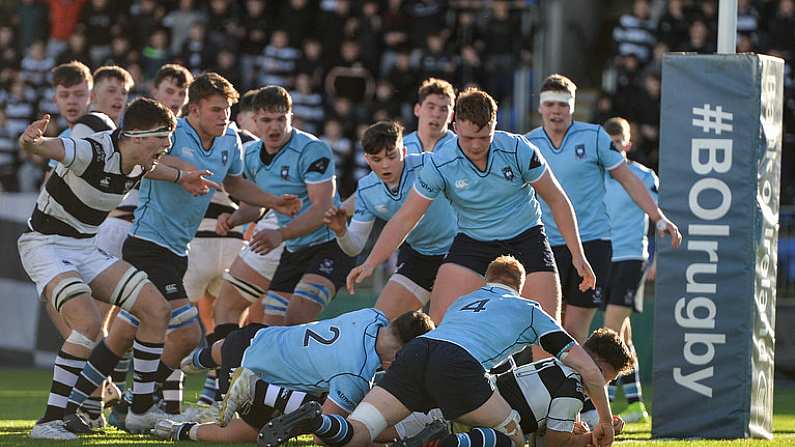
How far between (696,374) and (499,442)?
2.08 m

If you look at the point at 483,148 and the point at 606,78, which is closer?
the point at 483,148

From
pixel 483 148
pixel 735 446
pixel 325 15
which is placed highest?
pixel 325 15

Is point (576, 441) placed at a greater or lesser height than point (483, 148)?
lesser

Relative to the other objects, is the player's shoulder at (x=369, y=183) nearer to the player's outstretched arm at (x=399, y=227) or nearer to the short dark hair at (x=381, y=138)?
the short dark hair at (x=381, y=138)

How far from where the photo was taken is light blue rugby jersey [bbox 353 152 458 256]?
9523 mm

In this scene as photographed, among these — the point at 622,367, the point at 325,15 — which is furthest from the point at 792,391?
the point at 325,15

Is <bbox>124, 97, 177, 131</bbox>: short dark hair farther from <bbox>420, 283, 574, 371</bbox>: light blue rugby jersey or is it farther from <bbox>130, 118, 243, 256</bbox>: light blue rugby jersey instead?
<bbox>420, 283, 574, 371</bbox>: light blue rugby jersey

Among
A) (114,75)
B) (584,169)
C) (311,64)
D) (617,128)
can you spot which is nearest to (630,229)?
(617,128)

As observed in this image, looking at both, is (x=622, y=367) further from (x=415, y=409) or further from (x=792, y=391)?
(x=792, y=391)

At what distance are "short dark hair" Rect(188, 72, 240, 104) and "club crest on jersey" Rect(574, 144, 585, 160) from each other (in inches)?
93.4

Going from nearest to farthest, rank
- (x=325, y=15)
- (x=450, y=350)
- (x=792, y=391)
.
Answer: (x=450, y=350)
(x=792, y=391)
(x=325, y=15)

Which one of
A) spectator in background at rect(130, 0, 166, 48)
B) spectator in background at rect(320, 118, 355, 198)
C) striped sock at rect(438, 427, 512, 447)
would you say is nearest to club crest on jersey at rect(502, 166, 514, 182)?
striped sock at rect(438, 427, 512, 447)

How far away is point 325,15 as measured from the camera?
20.4 meters

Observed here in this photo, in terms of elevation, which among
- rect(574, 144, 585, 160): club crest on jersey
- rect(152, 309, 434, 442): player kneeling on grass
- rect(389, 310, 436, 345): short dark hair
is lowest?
rect(152, 309, 434, 442): player kneeling on grass
